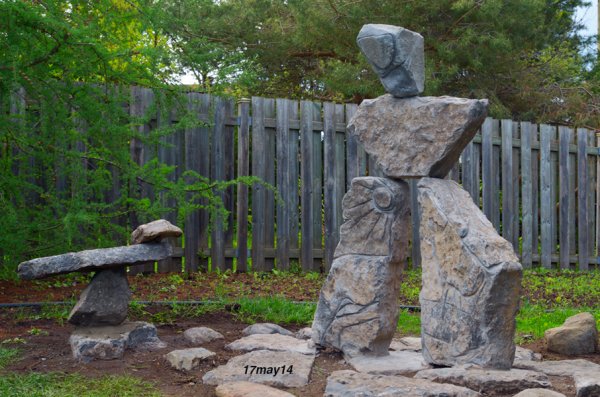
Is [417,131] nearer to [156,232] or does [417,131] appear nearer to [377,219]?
[377,219]

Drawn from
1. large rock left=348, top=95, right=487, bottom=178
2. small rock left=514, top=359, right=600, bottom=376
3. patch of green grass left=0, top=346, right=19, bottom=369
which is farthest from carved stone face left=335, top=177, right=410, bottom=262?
patch of green grass left=0, top=346, right=19, bottom=369

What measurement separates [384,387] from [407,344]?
1.58 meters

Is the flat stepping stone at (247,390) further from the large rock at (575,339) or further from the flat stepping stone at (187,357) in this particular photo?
the large rock at (575,339)

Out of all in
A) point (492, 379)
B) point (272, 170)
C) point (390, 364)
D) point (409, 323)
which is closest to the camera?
point (492, 379)

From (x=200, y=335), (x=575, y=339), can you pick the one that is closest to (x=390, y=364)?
(x=200, y=335)

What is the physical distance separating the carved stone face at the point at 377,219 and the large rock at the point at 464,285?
17cm

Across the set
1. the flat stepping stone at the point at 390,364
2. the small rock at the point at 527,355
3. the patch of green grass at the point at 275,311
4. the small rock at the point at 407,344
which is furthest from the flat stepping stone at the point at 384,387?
the patch of green grass at the point at 275,311

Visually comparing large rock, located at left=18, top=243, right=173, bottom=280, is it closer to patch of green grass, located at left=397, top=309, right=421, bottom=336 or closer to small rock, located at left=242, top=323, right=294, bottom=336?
small rock, located at left=242, top=323, right=294, bottom=336

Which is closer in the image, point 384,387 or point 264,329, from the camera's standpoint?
point 384,387

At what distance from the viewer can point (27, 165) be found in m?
6.85

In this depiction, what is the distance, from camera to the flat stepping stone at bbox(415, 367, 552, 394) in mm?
3740

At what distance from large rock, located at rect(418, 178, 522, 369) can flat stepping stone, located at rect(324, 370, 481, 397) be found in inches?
19.2

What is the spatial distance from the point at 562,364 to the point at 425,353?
0.89 metres

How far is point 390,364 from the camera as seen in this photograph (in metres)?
4.36
